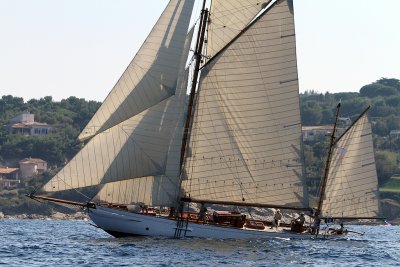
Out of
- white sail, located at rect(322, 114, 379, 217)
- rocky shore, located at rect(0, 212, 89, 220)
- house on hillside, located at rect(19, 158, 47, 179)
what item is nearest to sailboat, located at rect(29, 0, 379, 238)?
white sail, located at rect(322, 114, 379, 217)

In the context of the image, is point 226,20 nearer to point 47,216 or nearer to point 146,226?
point 146,226

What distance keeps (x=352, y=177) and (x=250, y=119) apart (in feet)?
33.9

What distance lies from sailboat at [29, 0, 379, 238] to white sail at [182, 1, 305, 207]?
6cm

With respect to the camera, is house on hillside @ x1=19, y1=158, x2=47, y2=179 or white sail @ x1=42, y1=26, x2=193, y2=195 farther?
house on hillside @ x1=19, y1=158, x2=47, y2=179

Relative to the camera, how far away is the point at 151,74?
6184 cm

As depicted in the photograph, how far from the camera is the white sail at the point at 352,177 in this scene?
71875 millimetres

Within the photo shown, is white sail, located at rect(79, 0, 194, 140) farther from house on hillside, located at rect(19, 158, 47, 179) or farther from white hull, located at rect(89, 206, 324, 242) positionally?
house on hillside, located at rect(19, 158, 47, 179)

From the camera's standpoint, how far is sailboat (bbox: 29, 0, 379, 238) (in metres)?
62.7

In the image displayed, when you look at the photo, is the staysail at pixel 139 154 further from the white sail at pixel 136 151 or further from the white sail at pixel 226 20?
the white sail at pixel 226 20

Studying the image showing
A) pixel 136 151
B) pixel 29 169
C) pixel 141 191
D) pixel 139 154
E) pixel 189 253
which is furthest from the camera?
pixel 29 169

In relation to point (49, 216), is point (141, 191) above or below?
below

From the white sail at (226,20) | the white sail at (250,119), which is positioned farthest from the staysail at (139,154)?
the white sail at (226,20)

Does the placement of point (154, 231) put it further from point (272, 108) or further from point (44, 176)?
point (44, 176)

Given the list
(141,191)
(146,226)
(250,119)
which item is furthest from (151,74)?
(146,226)
